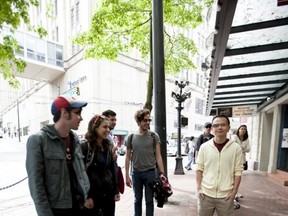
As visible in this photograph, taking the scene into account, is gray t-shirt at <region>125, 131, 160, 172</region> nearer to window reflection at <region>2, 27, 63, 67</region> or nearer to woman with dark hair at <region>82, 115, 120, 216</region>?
woman with dark hair at <region>82, 115, 120, 216</region>

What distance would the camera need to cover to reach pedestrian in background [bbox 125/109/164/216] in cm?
359

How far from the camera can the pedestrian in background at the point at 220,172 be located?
9.01 ft

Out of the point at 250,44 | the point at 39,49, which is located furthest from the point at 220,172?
the point at 39,49

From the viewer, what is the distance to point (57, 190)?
199cm

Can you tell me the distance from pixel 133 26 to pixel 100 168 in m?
6.92

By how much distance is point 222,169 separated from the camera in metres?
2.78

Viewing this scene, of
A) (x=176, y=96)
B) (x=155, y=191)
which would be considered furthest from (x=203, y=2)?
(x=155, y=191)

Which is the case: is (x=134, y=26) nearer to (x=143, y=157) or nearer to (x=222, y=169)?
(x=143, y=157)

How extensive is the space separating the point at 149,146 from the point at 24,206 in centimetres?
403

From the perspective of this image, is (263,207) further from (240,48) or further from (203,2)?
(203,2)

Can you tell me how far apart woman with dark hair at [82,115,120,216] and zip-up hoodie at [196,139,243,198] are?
1.20m

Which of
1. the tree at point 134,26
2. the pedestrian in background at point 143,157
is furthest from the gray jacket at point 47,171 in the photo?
the tree at point 134,26

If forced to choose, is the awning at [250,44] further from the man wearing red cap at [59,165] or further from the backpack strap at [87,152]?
the backpack strap at [87,152]

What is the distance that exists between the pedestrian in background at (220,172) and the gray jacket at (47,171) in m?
1.68
